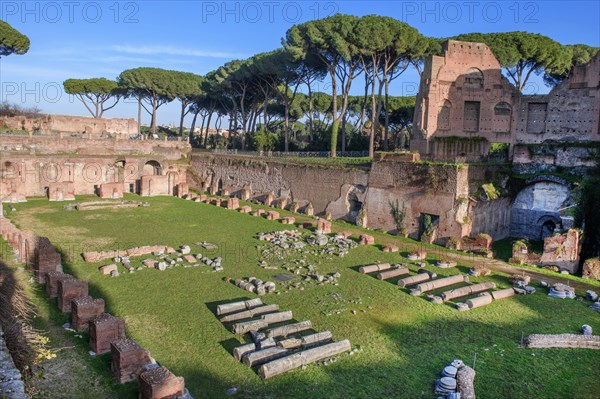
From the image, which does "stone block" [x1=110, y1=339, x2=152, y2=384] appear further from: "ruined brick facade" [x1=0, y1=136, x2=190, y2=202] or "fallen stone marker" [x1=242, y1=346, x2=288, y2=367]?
"ruined brick facade" [x1=0, y1=136, x2=190, y2=202]

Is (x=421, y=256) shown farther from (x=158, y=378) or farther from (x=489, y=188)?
(x=158, y=378)

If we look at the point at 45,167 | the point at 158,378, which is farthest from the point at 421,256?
the point at 45,167

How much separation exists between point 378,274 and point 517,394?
5.48 m

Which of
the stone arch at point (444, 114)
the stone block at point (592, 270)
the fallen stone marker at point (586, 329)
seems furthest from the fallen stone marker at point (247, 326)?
the stone arch at point (444, 114)

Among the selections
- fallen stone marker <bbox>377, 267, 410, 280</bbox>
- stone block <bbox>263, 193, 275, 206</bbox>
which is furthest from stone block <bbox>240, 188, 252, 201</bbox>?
fallen stone marker <bbox>377, 267, 410, 280</bbox>

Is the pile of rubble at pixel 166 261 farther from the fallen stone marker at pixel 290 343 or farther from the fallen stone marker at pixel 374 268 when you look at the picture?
the fallen stone marker at pixel 290 343

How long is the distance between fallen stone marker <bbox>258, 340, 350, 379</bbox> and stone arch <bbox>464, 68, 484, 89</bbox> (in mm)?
17740

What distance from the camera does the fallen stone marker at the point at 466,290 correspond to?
10.8 metres

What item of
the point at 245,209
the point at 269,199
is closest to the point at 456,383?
the point at 245,209

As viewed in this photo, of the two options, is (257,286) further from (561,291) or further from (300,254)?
(561,291)

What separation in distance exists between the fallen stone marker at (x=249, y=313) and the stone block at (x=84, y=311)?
2.18 m

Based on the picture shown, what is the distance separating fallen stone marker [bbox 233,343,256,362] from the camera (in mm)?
7527

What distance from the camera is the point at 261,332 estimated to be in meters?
8.40

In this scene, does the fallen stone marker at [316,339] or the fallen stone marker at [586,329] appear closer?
the fallen stone marker at [316,339]
